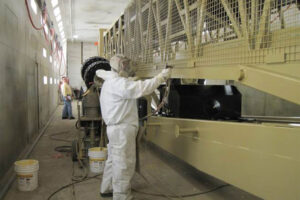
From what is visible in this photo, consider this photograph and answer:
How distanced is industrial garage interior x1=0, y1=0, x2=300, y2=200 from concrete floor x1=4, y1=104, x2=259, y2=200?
2cm

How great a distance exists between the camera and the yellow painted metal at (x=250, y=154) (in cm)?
196

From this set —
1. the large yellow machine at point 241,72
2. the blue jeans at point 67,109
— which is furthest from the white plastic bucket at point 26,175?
the blue jeans at point 67,109

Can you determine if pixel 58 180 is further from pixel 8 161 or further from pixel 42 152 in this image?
pixel 42 152

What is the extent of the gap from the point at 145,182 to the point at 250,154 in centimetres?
186

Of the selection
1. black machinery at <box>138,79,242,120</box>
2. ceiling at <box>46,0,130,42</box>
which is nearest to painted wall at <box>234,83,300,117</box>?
black machinery at <box>138,79,242,120</box>

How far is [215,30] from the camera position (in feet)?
11.3

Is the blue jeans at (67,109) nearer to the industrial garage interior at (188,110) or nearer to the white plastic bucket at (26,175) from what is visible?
the industrial garage interior at (188,110)

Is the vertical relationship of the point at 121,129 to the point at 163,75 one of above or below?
below

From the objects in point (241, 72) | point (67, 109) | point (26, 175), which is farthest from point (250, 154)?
point (67, 109)

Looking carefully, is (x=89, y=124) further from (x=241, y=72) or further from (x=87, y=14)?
(x=87, y=14)

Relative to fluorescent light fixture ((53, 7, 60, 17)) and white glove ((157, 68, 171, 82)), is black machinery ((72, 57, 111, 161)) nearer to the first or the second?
white glove ((157, 68, 171, 82))

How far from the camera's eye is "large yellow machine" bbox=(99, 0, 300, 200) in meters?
1.97

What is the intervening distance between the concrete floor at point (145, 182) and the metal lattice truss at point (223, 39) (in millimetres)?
1534

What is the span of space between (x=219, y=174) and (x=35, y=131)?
5110 millimetres
